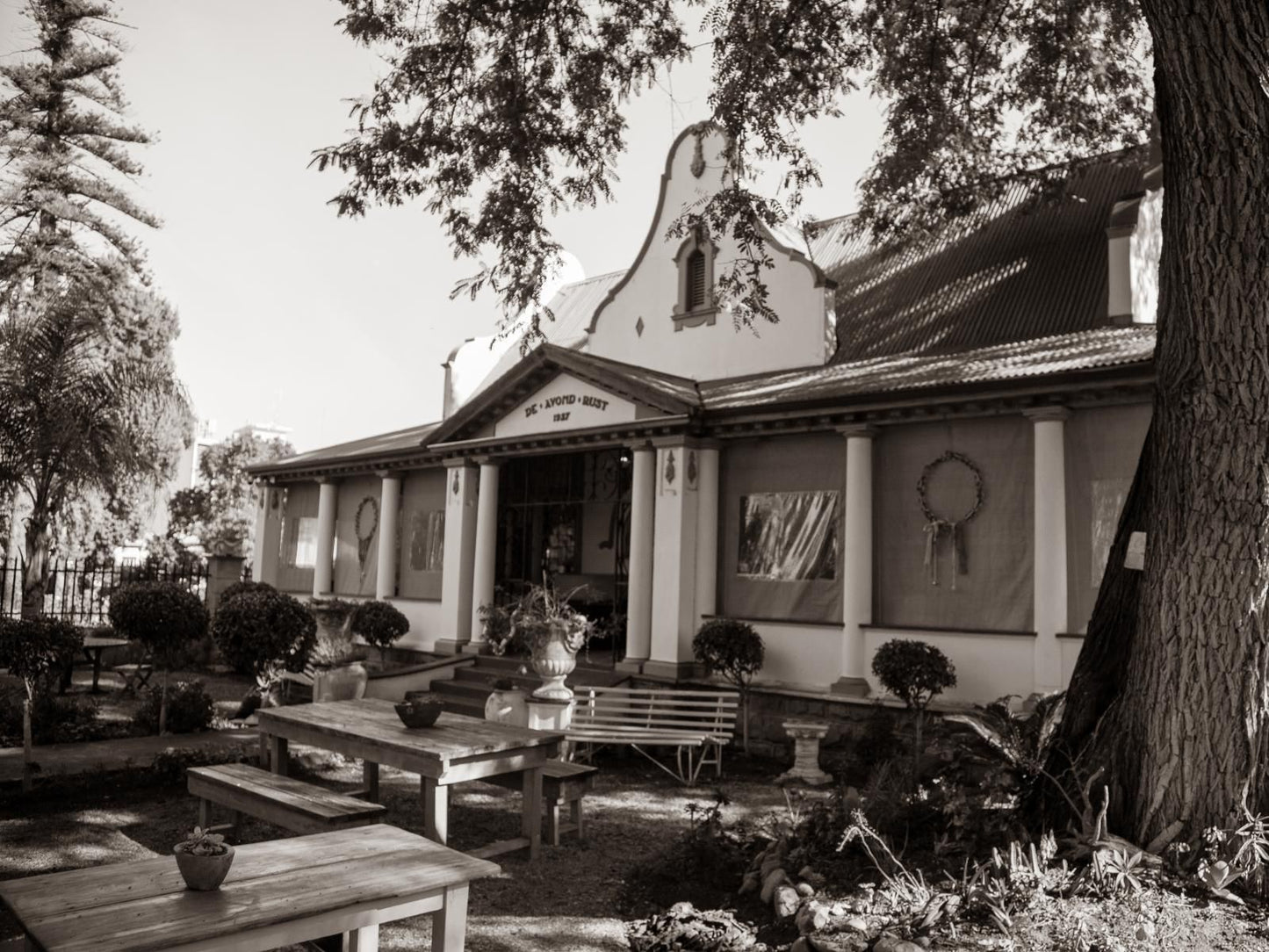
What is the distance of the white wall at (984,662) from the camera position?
10203 millimetres

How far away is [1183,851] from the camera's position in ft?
17.1

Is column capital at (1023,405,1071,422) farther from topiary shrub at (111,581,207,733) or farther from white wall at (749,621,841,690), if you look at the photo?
topiary shrub at (111,581,207,733)

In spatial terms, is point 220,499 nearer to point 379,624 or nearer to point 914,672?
point 379,624

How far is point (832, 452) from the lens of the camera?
39.1ft

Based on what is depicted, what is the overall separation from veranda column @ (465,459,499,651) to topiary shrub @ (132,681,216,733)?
14.0 feet

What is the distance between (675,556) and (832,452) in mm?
2284

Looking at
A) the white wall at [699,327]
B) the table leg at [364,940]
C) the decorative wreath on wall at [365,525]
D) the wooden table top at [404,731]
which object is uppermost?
the white wall at [699,327]

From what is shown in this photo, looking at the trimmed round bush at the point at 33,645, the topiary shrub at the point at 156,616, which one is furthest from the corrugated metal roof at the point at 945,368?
the trimmed round bush at the point at 33,645

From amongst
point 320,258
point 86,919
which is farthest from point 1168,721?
point 320,258

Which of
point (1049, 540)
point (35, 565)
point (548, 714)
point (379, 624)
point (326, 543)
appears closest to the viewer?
point (1049, 540)

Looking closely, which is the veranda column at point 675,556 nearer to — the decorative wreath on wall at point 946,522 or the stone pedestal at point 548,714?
the stone pedestal at point 548,714

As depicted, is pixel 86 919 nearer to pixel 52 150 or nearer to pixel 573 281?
pixel 573 281

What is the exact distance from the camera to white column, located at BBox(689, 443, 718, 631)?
12.6 m

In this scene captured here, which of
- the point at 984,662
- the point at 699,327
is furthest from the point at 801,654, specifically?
the point at 699,327
